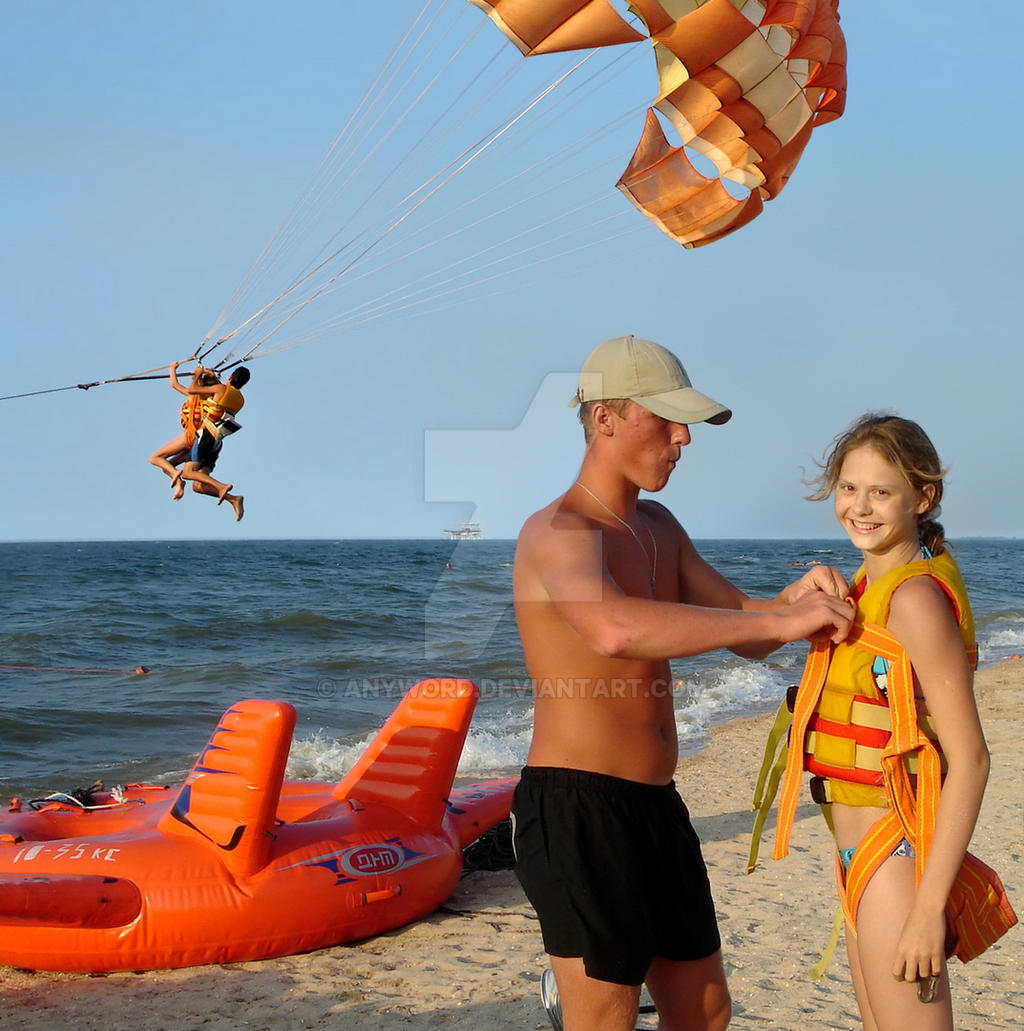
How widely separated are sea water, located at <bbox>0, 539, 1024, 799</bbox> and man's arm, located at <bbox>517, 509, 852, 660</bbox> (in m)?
7.86

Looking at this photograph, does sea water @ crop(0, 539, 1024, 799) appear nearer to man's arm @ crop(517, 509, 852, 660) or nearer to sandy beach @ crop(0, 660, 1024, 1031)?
sandy beach @ crop(0, 660, 1024, 1031)

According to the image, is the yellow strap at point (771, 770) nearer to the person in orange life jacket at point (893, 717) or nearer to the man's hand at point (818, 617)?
the person in orange life jacket at point (893, 717)

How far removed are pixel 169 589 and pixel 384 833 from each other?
34854 mm

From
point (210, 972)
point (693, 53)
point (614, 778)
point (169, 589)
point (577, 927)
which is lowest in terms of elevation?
point (169, 589)

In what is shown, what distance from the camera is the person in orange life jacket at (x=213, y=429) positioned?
855 centimetres

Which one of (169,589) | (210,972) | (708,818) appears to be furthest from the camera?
(169,589)

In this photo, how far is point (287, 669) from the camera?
18.3 metres

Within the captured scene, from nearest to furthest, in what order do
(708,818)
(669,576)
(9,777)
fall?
(669,576), (708,818), (9,777)

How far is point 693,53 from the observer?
6.62m

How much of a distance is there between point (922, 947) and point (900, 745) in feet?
1.36

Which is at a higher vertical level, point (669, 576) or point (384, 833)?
point (669, 576)

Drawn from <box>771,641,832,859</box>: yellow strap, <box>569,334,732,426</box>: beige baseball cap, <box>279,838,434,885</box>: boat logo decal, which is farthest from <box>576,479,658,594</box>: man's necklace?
<box>279,838,434,885</box>: boat logo decal

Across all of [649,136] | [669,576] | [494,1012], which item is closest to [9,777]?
[494,1012]

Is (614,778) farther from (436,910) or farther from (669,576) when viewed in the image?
(436,910)
